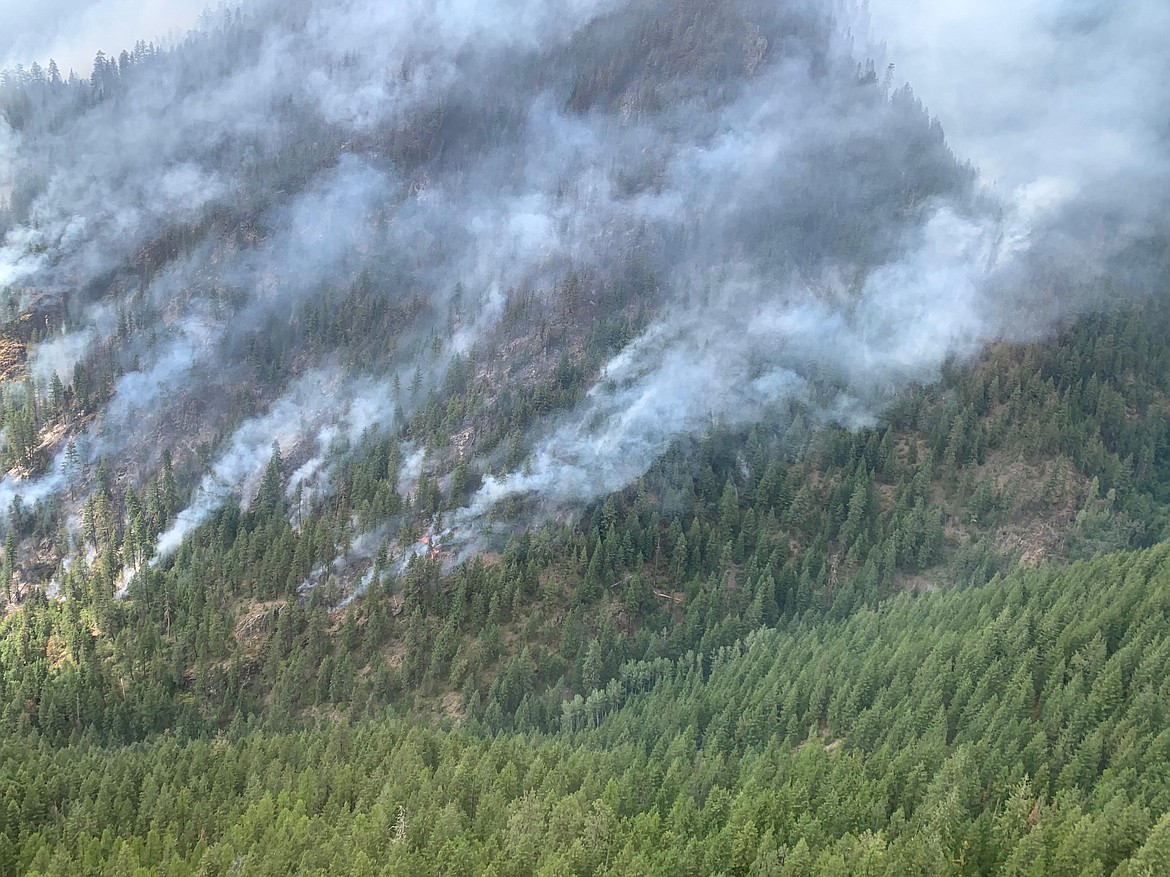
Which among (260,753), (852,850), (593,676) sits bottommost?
(593,676)

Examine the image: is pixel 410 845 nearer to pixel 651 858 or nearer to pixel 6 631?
pixel 651 858

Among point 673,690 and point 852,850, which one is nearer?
point 852,850

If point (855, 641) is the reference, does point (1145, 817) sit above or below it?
above

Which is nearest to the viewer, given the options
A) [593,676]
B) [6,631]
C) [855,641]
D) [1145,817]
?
[1145,817]

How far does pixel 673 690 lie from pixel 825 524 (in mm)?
58383

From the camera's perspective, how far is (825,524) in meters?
196

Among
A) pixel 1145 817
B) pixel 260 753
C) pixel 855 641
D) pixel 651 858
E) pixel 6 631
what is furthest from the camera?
pixel 6 631

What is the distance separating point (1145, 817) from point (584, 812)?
47.9 metres

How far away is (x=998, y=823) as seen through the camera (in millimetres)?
90688

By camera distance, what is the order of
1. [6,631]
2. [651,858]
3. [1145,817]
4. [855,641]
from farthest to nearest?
[6,631], [855,641], [651,858], [1145,817]

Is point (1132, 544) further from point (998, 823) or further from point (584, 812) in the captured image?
point (584, 812)

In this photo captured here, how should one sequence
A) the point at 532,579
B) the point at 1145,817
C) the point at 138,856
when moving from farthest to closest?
the point at 532,579 → the point at 138,856 → the point at 1145,817

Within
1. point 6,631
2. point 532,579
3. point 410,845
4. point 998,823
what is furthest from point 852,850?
point 6,631

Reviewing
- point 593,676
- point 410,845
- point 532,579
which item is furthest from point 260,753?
point 532,579
